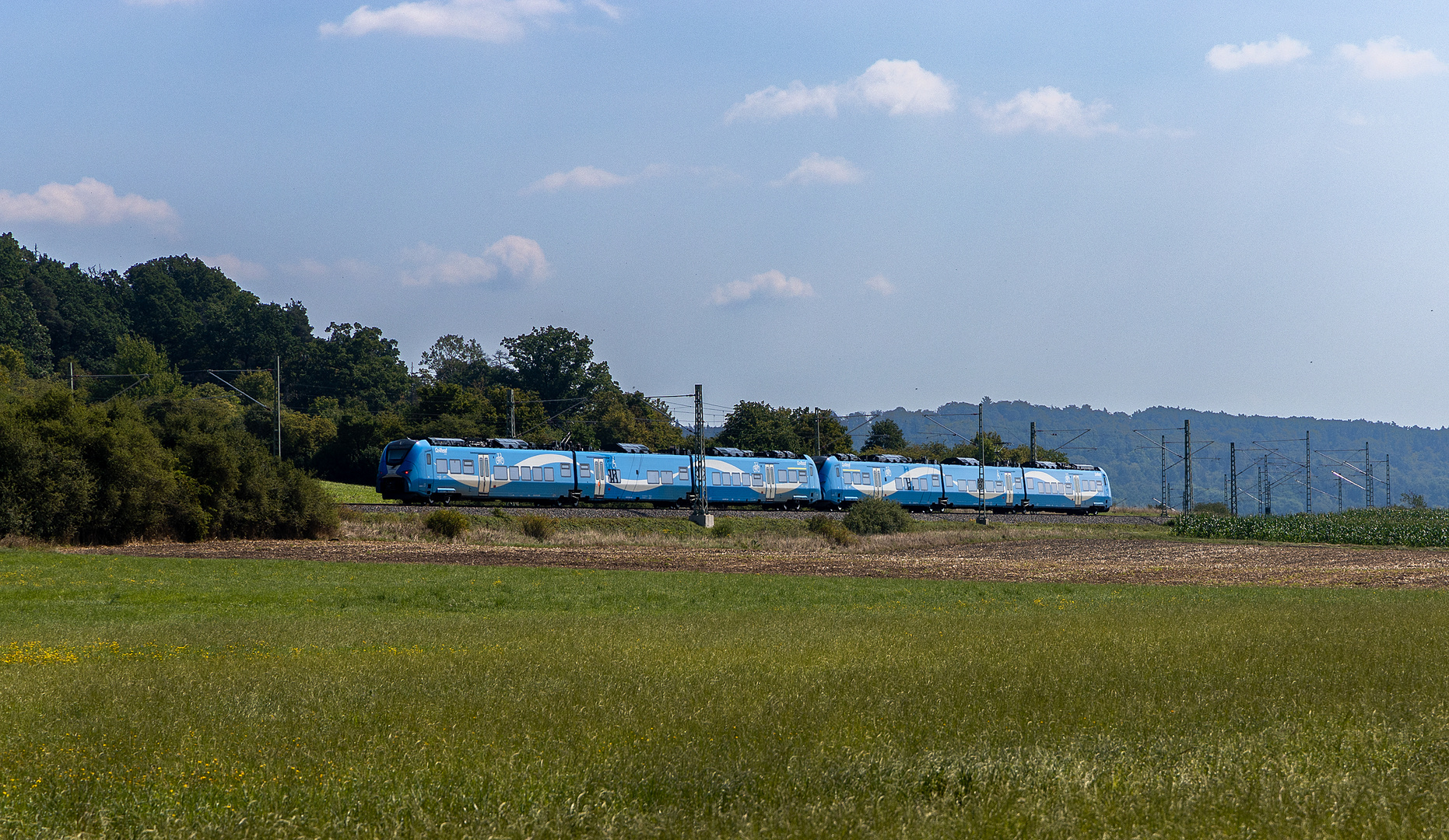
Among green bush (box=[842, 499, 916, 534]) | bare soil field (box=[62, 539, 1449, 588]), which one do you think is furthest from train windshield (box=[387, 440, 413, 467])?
green bush (box=[842, 499, 916, 534])

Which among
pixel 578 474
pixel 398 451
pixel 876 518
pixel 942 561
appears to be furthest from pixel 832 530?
pixel 398 451

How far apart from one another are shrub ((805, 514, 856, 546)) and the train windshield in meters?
21.5

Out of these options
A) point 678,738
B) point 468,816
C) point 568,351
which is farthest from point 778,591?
point 568,351

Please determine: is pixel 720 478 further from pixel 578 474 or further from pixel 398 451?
pixel 398 451

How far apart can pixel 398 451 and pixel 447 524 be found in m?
9.46

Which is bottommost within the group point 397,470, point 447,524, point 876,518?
point 876,518

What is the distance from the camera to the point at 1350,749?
26.2ft

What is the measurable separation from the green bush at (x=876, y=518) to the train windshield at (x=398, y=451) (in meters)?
23.9

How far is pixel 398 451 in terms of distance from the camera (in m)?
56.1

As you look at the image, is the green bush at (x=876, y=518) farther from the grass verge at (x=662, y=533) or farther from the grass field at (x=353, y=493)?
the grass field at (x=353, y=493)

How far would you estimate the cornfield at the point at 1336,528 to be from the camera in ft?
207

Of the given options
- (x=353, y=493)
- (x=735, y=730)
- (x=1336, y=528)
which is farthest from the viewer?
(x=353, y=493)

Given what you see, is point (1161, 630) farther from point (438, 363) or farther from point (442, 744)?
point (438, 363)

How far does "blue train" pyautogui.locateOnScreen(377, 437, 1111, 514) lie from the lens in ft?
184
